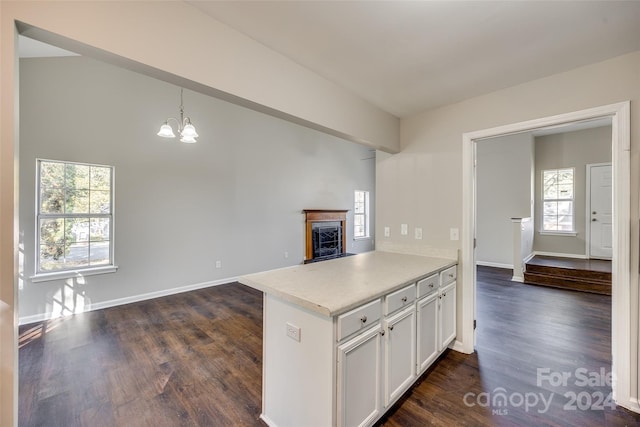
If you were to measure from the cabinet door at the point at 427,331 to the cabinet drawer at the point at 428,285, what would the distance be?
1.8 inches

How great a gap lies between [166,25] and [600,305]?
582 cm

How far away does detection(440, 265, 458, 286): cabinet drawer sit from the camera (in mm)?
2324

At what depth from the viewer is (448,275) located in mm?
2426

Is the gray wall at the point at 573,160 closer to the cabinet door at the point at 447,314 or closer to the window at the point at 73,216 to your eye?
the cabinet door at the point at 447,314

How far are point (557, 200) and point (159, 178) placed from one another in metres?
8.59

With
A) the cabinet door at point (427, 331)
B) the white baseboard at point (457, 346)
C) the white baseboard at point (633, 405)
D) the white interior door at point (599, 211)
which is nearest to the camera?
the white baseboard at point (633, 405)

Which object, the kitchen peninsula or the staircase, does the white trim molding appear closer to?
the kitchen peninsula

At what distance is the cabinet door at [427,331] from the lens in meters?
2.00

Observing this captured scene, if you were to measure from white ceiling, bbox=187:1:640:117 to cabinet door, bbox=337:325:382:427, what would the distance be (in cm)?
180

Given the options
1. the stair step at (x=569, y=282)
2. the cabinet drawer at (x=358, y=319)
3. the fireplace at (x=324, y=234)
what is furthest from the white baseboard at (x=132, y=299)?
the stair step at (x=569, y=282)

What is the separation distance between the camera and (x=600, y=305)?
3760 mm

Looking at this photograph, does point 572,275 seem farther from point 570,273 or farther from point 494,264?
point 494,264

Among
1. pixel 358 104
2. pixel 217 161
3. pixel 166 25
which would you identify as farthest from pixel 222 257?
pixel 166 25

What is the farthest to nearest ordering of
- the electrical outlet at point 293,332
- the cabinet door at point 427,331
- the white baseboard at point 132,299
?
the white baseboard at point 132,299, the cabinet door at point 427,331, the electrical outlet at point 293,332
